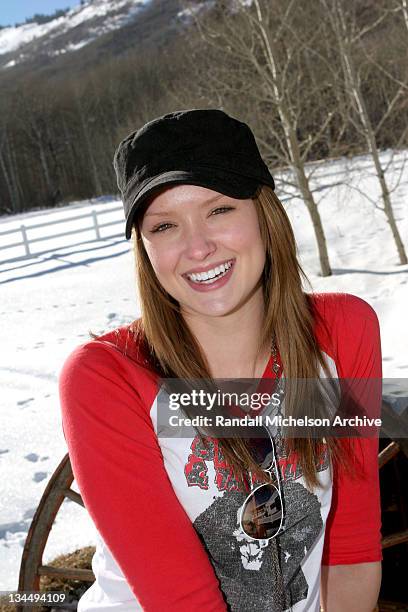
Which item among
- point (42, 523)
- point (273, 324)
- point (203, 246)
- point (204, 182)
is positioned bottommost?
point (42, 523)

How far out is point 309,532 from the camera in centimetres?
139

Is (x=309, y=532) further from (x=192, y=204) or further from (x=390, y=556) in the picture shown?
(x=390, y=556)

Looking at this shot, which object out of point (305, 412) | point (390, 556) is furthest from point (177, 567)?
point (390, 556)

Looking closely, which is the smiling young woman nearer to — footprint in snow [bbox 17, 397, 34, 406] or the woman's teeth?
the woman's teeth

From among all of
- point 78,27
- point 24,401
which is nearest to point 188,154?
point 24,401

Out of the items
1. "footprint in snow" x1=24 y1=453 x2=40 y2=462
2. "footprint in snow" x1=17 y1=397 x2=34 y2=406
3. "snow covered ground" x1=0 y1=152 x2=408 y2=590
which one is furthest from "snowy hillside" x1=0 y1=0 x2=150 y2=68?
"footprint in snow" x1=24 y1=453 x2=40 y2=462

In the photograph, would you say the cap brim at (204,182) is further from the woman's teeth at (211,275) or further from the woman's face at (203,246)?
the woman's teeth at (211,275)

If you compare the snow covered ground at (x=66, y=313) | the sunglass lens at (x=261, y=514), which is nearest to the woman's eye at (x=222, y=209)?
the sunglass lens at (x=261, y=514)

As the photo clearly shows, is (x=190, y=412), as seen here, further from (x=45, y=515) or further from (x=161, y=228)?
(x=45, y=515)

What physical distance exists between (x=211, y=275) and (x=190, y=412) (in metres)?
0.34

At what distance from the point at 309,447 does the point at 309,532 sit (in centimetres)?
20

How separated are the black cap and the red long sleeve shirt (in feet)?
1.31

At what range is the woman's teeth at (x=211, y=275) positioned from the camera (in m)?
1.41

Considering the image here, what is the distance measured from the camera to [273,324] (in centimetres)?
155
